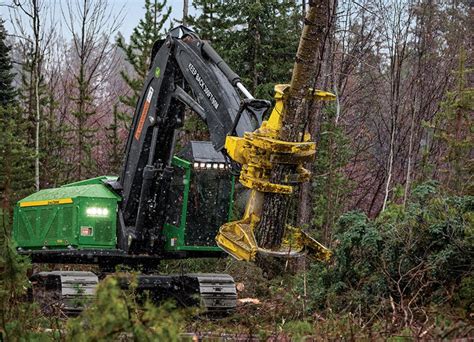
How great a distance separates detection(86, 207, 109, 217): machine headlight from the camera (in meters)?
11.7

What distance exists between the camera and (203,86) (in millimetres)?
9883

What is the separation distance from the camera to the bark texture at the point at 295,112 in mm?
8125

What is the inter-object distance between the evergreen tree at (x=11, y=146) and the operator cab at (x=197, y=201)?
2585 mm

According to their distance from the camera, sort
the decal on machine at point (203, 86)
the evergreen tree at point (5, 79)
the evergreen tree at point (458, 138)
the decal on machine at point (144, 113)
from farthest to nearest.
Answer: the evergreen tree at point (5, 79) → the evergreen tree at point (458, 138) → the decal on machine at point (144, 113) → the decal on machine at point (203, 86)

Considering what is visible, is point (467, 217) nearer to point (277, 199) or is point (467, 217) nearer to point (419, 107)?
point (277, 199)

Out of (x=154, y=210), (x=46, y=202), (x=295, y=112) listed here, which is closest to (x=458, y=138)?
(x=154, y=210)

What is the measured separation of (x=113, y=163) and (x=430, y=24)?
11928mm

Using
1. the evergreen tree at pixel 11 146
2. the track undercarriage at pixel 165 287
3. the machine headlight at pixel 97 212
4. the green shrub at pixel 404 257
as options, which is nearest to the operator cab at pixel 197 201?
the track undercarriage at pixel 165 287

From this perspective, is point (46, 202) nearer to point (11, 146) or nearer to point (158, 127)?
point (158, 127)

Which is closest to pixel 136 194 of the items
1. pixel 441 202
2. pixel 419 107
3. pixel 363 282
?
pixel 363 282

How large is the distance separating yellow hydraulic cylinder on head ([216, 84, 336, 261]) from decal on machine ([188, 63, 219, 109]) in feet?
4.17

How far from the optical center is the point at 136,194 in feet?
38.5

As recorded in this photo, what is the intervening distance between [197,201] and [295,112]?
3840mm

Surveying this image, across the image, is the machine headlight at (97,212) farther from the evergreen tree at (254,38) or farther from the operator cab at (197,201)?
the evergreen tree at (254,38)
